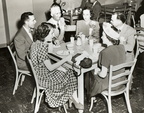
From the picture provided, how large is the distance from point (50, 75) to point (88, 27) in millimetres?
1339

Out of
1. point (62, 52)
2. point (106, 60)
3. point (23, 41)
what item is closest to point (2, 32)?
point (23, 41)

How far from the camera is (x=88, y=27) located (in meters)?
4.04

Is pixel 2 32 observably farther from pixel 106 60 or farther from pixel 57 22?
Answer: pixel 106 60

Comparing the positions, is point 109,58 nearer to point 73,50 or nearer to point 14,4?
point 73,50

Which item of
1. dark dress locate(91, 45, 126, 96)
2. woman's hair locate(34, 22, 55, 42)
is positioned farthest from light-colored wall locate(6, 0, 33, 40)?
dark dress locate(91, 45, 126, 96)

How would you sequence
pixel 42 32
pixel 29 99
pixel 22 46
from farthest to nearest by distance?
pixel 29 99 < pixel 22 46 < pixel 42 32

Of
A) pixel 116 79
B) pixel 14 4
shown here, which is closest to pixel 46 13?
pixel 14 4

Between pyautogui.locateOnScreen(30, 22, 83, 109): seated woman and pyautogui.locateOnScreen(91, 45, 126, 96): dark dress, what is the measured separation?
294mm

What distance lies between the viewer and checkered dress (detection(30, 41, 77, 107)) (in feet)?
9.46

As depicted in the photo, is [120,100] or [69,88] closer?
[69,88]

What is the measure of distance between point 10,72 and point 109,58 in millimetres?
2451

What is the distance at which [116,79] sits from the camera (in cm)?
291

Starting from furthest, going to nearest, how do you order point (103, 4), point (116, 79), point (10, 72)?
point (103, 4) → point (10, 72) → point (116, 79)

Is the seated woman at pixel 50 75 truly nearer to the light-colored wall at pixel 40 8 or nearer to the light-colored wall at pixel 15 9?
the light-colored wall at pixel 15 9
